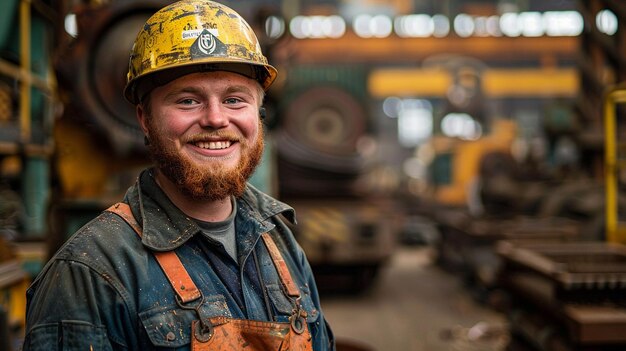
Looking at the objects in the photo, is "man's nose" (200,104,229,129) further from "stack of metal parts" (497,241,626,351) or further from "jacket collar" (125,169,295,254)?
"stack of metal parts" (497,241,626,351)

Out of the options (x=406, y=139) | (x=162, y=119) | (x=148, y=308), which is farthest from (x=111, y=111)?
(x=406, y=139)

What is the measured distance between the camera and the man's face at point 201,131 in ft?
4.82

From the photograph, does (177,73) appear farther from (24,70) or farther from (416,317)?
(416,317)

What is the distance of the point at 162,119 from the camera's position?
1482 millimetres

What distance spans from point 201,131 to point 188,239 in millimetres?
273

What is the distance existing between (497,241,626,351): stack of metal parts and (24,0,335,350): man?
1.86 m

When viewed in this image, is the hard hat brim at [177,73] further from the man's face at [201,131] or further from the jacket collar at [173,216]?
the jacket collar at [173,216]

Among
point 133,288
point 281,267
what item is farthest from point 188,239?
point 281,267

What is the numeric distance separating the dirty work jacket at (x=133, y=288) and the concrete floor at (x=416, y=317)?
2.48 m

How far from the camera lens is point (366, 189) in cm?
748

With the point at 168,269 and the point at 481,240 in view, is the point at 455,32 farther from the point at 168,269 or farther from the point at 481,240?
the point at 168,269

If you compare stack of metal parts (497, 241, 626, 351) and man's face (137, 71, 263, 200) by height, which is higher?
man's face (137, 71, 263, 200)

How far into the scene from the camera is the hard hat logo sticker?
1.45m

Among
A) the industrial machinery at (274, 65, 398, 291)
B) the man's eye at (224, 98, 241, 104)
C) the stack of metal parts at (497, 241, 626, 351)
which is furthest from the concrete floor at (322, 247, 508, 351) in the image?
the man's eye at (224, 98, 241, 104)
